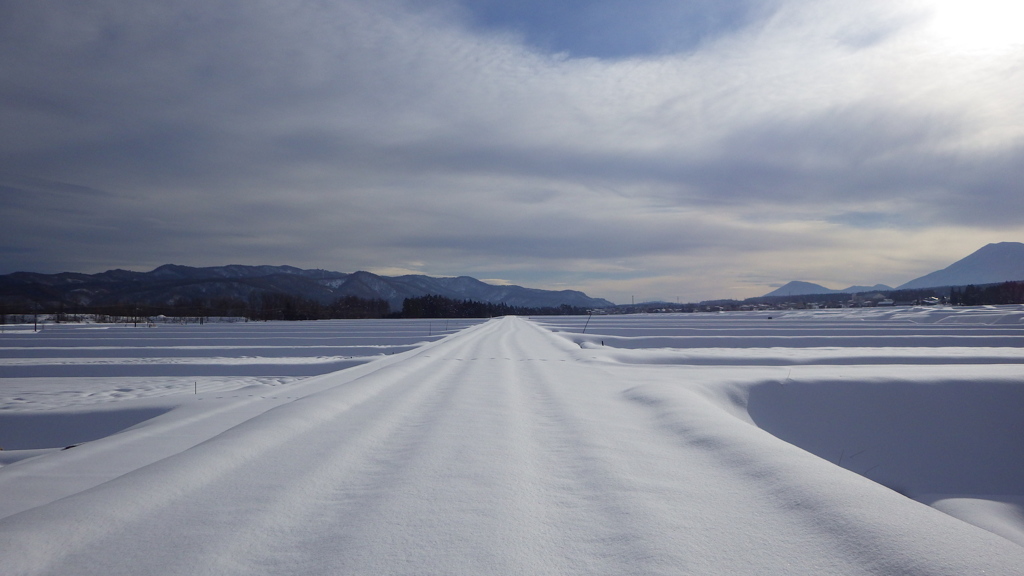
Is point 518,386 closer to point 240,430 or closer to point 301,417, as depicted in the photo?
point 301,417

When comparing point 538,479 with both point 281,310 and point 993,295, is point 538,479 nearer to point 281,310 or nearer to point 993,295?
point 281,310

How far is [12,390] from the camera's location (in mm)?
9523

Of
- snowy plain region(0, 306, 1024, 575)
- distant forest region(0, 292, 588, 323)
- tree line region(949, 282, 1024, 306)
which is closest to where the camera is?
snowy plain region(0, 306, 1024, 575)

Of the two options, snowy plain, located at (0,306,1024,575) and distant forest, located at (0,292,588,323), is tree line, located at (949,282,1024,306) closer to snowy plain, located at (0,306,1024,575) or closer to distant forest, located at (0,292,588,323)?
snowy plain, located at (0,306,1024,575)

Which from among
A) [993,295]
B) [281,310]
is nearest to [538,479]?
[281,310]

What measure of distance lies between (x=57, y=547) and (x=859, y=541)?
3413mm

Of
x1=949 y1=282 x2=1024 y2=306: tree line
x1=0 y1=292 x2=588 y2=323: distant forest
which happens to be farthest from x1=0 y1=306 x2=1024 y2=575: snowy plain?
x1=949 y1=282 x2=1024 y2=306: tree line

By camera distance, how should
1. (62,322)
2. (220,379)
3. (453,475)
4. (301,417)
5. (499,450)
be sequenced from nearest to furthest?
(453,475), (499,450), (301,417), (220,379), (62,322)

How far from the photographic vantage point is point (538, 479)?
3.12m

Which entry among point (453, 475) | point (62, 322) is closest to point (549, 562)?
point (453, 475)

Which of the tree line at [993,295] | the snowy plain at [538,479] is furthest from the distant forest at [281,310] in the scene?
the tree line at [993,295]

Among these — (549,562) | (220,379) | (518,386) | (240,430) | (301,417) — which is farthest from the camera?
(220,379)

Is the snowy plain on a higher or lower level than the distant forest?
lower

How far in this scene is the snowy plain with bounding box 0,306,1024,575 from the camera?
2.12 m
